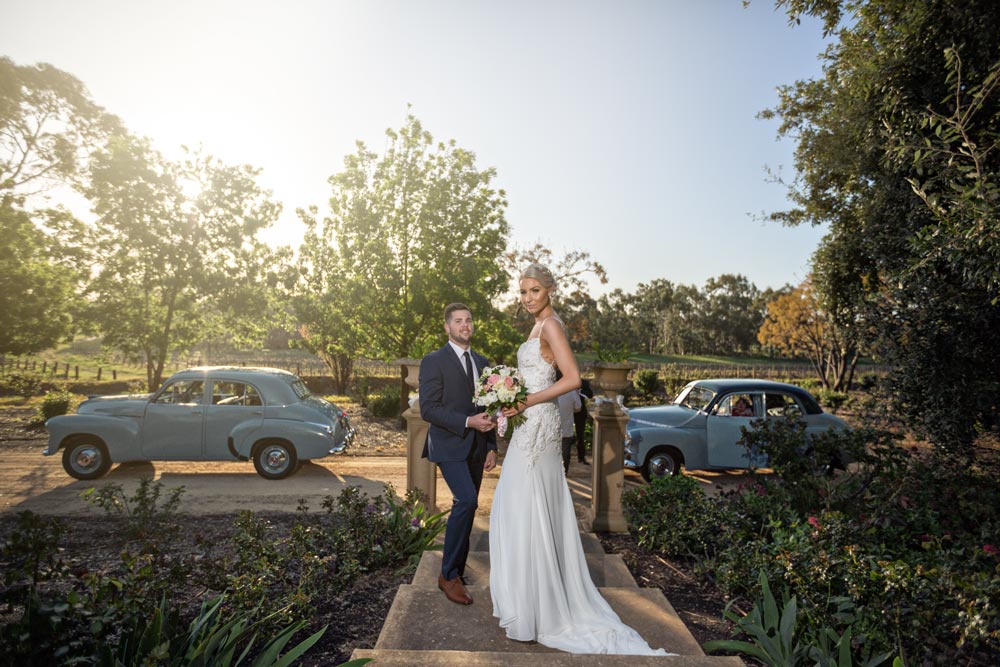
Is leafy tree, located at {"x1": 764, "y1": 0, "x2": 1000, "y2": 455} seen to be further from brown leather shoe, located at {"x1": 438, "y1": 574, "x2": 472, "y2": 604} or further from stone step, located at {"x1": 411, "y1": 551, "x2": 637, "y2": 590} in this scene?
brown leather shoe, located at {"x1": 438, "y1": 574, "x2": 472, "y2": 604}

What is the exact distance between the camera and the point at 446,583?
11.3ft

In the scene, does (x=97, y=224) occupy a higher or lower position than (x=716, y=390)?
higher

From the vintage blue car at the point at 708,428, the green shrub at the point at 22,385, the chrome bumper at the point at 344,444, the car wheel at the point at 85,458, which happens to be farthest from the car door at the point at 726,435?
the green shrub at the point at 22,385

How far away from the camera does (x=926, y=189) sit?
603 centimetres

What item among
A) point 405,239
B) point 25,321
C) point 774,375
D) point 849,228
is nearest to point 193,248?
point 25,321

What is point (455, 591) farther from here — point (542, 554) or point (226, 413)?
point (226, 413)

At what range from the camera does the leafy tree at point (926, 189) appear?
5.23m

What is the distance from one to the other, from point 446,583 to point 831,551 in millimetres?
2570

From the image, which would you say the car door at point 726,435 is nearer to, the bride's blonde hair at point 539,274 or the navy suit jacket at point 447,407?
the navy suit jacket at point 447,407

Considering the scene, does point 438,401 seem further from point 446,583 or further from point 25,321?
point 25,321

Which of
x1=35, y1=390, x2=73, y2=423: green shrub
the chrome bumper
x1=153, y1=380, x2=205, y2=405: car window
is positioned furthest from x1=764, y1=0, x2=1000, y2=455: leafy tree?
x1=35, y1=390, x2=73, y2=423: green shrub

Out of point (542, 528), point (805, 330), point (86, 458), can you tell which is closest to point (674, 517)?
point (542, 528)

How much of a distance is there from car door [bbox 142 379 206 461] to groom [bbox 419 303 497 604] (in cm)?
639

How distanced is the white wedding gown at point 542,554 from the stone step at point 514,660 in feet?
0.72
